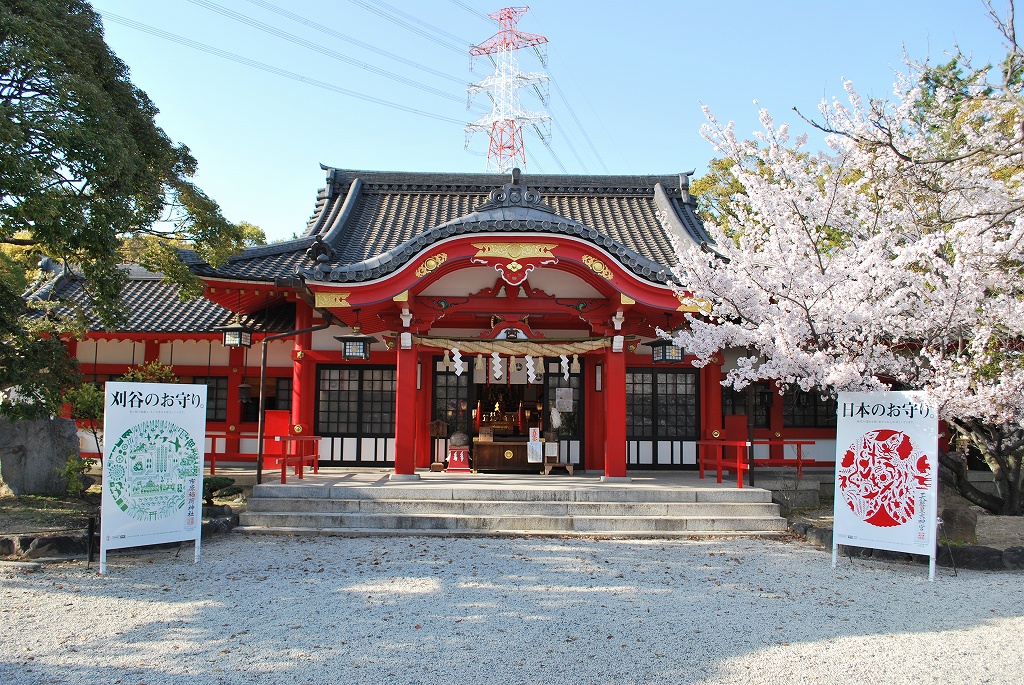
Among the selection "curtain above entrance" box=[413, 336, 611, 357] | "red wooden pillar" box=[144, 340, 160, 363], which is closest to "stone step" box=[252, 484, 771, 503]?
"curtain above entrance" box=[413, 336, 611, 357]

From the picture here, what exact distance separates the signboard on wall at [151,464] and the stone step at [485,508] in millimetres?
2034

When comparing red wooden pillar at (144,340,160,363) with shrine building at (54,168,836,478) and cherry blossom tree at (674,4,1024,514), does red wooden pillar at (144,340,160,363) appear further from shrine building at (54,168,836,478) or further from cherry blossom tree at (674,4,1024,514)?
cherry blossom tree at (674,4,1024,514)

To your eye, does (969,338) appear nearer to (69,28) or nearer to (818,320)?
(818,320)

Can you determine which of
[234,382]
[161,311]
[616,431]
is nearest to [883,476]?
[616,431]

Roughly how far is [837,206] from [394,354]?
7.87 meters

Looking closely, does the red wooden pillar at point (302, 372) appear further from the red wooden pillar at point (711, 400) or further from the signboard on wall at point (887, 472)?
the signboard on wall at point (887, 472)

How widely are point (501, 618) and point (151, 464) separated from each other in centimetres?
398

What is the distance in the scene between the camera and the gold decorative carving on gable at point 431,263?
10.3 meters

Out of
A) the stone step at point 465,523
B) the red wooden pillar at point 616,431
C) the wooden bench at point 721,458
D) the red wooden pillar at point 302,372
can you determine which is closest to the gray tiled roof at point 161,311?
the red wooden pillar at point 302,372

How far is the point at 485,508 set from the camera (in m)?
9.65

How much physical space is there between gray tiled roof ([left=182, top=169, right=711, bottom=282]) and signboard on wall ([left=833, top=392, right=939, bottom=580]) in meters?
5.18

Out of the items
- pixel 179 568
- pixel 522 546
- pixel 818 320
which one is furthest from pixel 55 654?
pixel 818 320

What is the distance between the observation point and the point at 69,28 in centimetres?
745

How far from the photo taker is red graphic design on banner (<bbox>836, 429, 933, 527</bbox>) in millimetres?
7312
